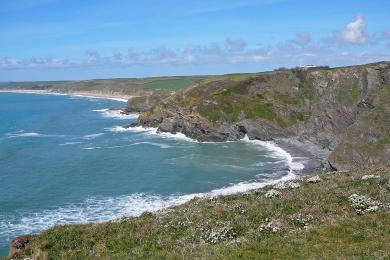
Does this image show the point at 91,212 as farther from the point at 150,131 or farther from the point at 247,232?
the point at 150,131

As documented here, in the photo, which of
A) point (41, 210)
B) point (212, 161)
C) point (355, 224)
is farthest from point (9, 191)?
point (355, 224)

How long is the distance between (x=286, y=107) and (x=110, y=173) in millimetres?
60102

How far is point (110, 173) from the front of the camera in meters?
78.3

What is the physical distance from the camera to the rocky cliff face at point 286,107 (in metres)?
103

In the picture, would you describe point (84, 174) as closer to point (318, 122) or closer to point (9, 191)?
point (9, 191)

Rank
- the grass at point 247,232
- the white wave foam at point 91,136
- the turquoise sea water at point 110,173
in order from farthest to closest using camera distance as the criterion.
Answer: the white wave foam at point 91,136 < the turquoise sea water at point 110,173 < the grass at point 247,232

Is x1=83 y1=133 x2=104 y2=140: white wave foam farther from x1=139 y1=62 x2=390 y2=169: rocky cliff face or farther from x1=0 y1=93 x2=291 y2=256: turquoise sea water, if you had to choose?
x1=139 y1=62 x2=390 y2=169: rocky cliff face

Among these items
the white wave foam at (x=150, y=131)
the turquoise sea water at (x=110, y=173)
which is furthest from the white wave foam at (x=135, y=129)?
the turquoise sea water at (x=110, y=173)

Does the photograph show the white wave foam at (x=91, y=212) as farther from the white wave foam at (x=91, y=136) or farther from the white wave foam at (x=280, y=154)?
the white wave foam at (x=91, y=136)

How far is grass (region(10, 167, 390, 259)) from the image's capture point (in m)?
20.1

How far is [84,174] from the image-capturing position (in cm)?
7806

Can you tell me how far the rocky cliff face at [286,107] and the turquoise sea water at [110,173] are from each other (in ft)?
23.3

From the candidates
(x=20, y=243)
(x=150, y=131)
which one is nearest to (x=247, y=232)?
(x=20, y=243)

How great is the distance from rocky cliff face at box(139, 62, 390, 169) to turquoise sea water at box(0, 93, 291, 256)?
709cm
